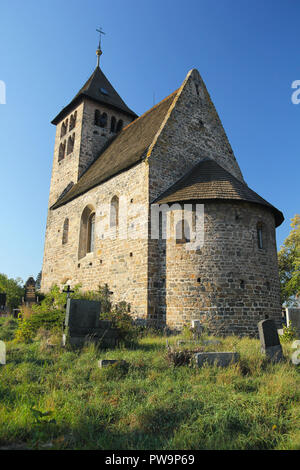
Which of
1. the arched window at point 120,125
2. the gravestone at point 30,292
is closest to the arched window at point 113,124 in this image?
the arched window at point 120,125

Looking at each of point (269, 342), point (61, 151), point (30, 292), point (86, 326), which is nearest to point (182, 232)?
point (86, 326)

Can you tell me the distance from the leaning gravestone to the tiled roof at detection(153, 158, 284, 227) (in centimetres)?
535

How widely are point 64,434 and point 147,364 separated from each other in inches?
115

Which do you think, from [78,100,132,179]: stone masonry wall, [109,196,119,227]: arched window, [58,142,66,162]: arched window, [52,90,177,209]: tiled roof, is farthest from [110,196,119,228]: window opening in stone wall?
[58,142,66,162]: arched window

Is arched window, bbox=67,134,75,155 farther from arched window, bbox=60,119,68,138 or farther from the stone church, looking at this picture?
the stone church

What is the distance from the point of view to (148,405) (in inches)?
175

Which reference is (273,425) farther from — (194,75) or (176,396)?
(194,75)

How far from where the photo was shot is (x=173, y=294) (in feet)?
38.2

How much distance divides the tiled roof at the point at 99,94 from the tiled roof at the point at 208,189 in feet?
39.7

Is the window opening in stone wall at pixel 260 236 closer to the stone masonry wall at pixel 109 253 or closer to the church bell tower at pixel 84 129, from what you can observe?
the stone masonry wall at pixel 109 253

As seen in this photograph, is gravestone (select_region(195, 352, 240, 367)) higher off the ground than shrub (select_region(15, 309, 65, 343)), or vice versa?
shrub (select_region(15, 309, 65, 343))

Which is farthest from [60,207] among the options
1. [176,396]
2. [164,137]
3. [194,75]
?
[176,396]

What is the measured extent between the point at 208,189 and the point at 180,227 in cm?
182

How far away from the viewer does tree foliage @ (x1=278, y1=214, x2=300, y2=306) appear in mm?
21594
